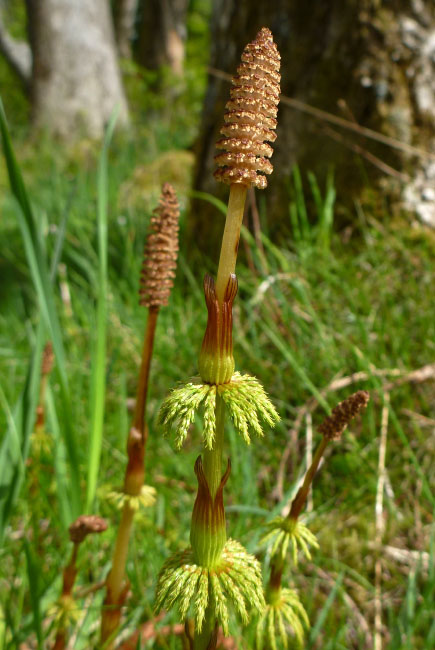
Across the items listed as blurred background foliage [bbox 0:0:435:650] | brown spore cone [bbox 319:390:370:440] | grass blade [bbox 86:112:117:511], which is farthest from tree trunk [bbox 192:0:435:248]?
brown spore cone [bbox 319:390:370:440]

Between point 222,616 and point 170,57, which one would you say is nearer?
point 222,616

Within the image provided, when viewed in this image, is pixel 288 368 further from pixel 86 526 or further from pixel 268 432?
pixel 86 526

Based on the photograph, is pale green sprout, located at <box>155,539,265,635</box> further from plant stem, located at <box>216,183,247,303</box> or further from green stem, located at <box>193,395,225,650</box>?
plant stem, located at <box>216,183,247,303</box>

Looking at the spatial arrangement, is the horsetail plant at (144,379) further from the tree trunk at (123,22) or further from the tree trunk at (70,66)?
the tree trunk at (123,22)

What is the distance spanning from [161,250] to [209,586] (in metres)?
0.41

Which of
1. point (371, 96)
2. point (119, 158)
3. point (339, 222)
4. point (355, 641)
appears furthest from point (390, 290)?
point (119, 158)

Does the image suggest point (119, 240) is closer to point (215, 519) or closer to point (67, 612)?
point (67, 612)

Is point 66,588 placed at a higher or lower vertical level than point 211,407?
lower

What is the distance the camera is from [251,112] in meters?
0.47

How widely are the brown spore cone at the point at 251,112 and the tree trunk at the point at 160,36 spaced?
12157mm

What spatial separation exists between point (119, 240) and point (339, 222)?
4.31ft

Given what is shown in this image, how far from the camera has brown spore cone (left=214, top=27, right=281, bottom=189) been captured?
1.54 ft

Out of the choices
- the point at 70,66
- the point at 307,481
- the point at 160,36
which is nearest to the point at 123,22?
the point at 160,36

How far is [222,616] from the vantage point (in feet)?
1.80
